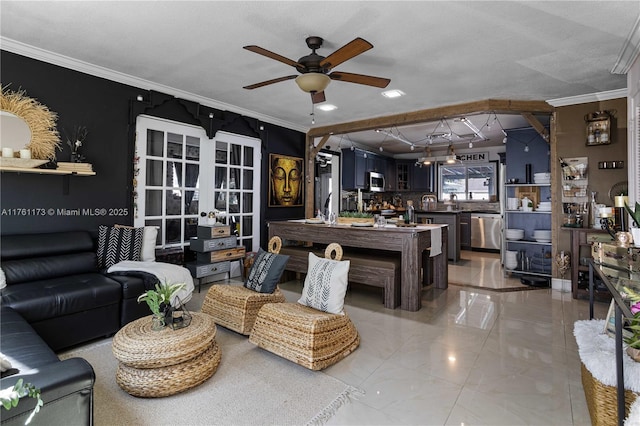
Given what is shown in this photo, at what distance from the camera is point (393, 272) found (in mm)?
3750

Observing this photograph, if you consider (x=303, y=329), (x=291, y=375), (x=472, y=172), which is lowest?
(x=291, y=375)

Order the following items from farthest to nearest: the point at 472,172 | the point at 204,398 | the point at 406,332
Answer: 1. the point at 472,172
2. the point at 406,332
3. the point at 204,398

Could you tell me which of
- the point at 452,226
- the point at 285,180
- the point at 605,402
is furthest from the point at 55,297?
the point at 452,226

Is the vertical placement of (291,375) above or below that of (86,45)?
below

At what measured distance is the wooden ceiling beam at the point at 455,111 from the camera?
4488 millimetres

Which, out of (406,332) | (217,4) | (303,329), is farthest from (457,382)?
(217,4)

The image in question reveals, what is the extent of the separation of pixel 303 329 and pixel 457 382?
1125 millimetres

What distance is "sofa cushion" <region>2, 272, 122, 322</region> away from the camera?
2420 millimetres

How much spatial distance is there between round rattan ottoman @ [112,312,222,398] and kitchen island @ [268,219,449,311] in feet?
7.70

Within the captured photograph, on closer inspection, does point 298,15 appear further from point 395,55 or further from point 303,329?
point 303,329

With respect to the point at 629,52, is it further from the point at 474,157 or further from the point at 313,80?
the point at 474,157

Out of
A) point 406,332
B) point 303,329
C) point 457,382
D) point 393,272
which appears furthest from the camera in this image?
Answer: point 393,272

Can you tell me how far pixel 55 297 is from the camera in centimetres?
254

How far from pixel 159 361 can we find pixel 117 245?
1.95m
